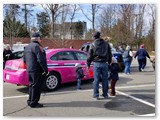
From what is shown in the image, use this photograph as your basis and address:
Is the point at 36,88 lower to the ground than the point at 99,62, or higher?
lower

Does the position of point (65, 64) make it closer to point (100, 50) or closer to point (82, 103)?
point (100, 50)

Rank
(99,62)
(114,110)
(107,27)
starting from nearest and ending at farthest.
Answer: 1. (114,110)
2. (99,62)
3. (107,27)

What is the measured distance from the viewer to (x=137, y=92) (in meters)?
7.82

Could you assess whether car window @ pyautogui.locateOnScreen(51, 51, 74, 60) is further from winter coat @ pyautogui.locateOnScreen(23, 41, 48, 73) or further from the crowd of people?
winter coat @ pyautogui.locateOnScreen(23, 41, 48, 73)

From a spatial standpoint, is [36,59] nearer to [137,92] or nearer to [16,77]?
[16,77]

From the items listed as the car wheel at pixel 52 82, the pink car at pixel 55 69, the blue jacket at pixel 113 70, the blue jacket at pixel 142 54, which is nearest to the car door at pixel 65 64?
the pink car at pixel 55 69

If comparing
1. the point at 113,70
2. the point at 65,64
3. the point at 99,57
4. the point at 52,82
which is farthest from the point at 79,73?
the point at 99,57

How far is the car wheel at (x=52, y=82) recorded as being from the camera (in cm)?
798

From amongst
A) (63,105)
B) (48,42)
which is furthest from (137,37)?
(63,105)

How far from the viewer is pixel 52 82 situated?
26.6 feet

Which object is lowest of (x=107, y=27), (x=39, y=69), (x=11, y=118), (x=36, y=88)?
(x=11, y=118)

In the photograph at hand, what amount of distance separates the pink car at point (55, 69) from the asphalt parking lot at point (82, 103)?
0.35m

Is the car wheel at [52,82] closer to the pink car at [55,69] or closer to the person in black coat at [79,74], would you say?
the pink car at [55,69]

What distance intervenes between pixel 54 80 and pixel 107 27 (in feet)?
68.8
